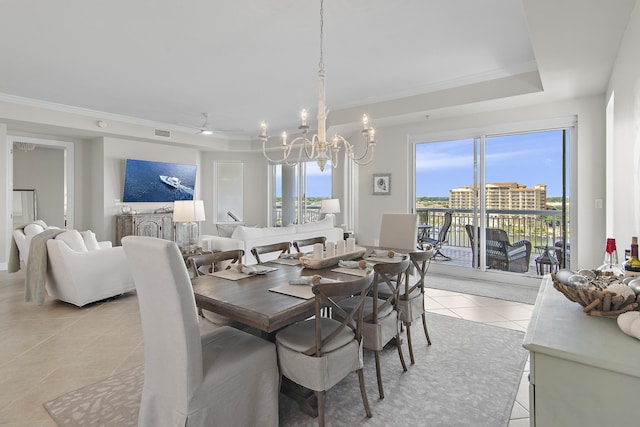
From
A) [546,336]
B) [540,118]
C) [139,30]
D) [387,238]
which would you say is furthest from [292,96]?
[546,336]

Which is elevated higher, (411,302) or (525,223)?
(525,223)

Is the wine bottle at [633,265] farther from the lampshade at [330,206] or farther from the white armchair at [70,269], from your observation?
the lampshade at [330,206]

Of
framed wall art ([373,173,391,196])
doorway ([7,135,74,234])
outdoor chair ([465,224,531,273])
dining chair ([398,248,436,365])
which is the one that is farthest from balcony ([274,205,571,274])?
doorway ([7,135,74,234])

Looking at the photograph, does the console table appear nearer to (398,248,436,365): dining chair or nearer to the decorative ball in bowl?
the decorative ball in bowl

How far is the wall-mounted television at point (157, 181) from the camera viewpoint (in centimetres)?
690

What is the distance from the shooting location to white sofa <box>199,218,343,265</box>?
416cm

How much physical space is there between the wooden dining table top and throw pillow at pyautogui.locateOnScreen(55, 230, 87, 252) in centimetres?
242

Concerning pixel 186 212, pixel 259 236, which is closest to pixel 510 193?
pixel 259 236

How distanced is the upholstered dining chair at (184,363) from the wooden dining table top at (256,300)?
210 mm

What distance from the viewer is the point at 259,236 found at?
14.1 ft

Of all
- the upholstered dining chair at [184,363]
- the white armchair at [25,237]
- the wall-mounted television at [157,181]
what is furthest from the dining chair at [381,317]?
the wall-mounted television at [157,181]

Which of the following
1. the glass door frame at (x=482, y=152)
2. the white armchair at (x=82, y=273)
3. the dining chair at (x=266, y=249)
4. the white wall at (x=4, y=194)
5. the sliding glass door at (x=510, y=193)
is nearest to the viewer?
the dining chair at (x=266, y=249)

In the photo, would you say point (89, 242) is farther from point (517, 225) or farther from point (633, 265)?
point (517, 225)

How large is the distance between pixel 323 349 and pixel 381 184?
175 inches
